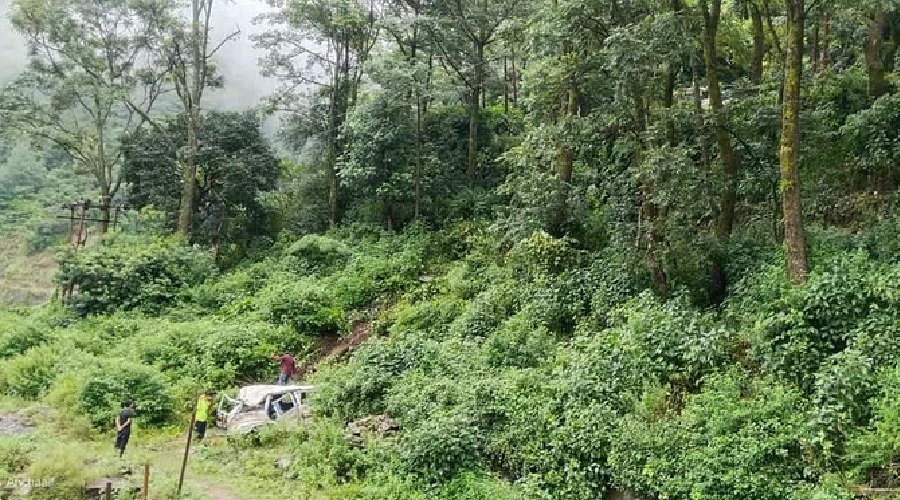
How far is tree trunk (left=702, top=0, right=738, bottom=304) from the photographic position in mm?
11344

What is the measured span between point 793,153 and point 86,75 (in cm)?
2715

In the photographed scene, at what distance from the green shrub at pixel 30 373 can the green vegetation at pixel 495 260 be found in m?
0.11

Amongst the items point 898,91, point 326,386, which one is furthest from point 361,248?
point 898,91

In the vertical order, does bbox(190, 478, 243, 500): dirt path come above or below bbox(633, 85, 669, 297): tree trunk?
below

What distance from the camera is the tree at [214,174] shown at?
2619 cm

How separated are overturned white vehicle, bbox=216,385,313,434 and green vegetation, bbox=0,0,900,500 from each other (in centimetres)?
58

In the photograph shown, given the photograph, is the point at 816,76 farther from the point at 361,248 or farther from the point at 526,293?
the point at 361,248

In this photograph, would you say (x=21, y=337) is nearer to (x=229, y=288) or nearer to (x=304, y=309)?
(x=229, y=288)

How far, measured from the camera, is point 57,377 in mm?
16281

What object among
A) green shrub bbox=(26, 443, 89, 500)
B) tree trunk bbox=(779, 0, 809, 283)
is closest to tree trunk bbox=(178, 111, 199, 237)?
green shrub bbox=(26, 443, 89, 500)

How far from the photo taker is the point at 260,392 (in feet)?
46.1

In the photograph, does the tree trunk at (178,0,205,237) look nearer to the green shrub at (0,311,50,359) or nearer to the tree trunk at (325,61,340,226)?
the tree trunk at (325,61,340,226)

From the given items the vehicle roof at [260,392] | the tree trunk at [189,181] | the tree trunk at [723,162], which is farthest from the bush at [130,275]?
the tree trunk at [723,162]

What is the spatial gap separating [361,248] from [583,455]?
47.2 feet
